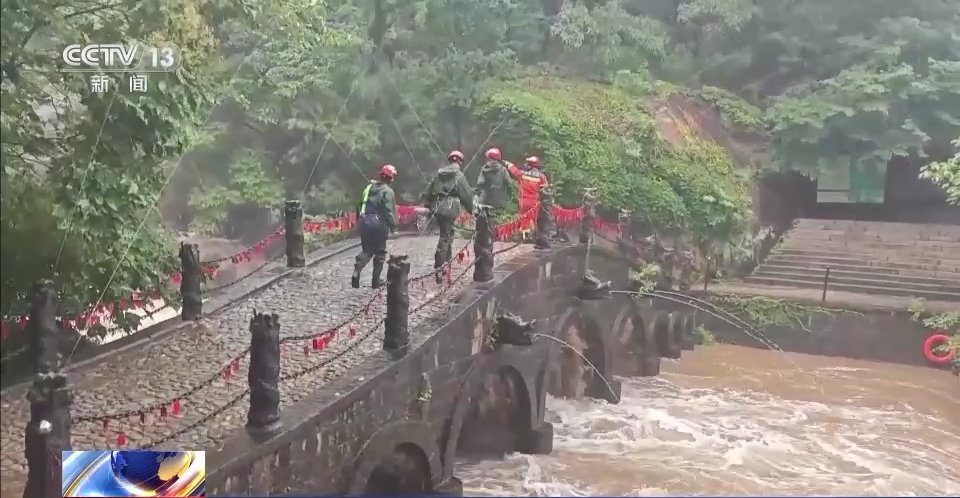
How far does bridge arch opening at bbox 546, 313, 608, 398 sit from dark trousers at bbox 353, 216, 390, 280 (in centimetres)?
189

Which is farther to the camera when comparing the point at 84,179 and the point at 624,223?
the point at 624,223

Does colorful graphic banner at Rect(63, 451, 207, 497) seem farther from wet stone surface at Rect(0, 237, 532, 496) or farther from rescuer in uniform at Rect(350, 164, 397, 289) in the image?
rescuer in uniform at Rect(350, 164, 397, 289)

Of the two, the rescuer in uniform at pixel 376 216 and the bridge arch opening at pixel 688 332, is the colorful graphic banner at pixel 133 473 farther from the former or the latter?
the bridge arch opening at pixel 688 332

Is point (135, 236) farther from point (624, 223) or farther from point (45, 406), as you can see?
point (624, 223)

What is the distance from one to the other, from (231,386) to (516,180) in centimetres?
264

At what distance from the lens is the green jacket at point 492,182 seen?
581 centimetres

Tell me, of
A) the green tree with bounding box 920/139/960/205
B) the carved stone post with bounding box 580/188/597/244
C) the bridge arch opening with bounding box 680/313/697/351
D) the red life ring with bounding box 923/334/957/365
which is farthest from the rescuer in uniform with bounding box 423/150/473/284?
the red life ring with bounding box 923/334/957/365

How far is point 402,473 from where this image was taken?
4980mm

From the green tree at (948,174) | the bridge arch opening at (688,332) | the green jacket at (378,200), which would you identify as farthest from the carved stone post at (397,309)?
the green tree at (948,174)

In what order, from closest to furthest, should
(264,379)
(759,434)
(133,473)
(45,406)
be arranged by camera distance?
1. (45,406)
2. (133,473)
3. (264,379)
4. (759,434)

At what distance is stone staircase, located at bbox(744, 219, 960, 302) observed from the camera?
236 inches

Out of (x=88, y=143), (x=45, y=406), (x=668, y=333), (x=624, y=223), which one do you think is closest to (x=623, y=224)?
(x=624, y=223)

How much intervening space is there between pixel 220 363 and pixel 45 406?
1285mm

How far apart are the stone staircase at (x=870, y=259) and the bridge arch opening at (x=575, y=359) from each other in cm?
142
